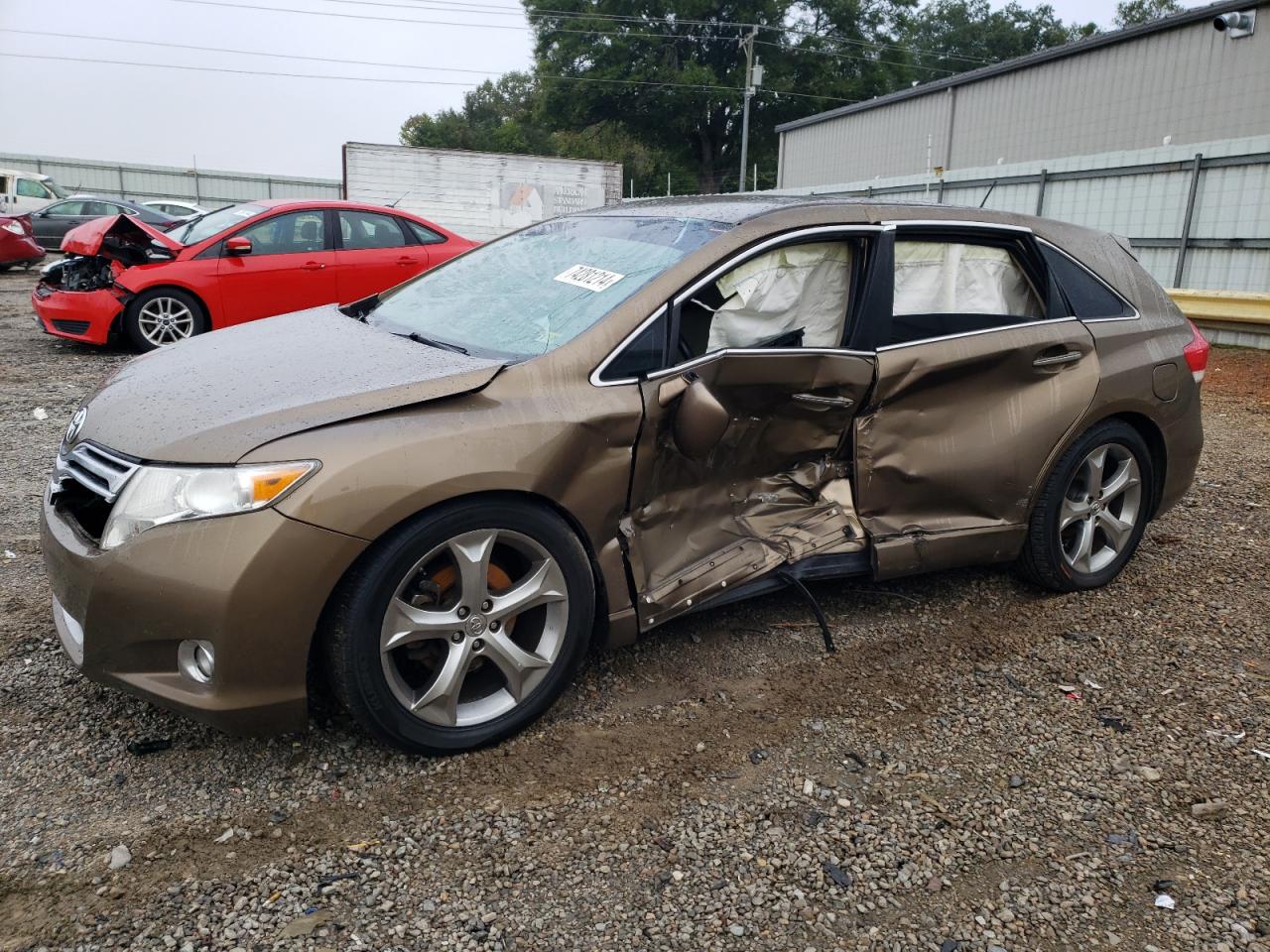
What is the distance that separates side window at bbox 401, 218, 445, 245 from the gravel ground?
6.71 meters

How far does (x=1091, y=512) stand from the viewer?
4039mm

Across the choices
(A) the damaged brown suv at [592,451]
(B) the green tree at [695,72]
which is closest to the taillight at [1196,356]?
(A) the damaged brown suv at [592,451]

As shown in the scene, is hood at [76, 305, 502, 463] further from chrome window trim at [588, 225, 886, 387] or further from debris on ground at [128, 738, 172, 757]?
debris on ground at [128, 738, 172, 757]

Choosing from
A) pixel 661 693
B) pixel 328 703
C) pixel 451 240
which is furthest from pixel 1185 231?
Answer: pixel 328 703

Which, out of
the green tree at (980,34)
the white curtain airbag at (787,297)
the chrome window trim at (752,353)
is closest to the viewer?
the chrome window trim at (752,353)

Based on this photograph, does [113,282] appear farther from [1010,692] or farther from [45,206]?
[45,206]

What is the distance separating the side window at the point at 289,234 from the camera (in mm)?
9141

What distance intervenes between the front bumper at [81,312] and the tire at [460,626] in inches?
295

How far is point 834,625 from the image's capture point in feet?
12.3

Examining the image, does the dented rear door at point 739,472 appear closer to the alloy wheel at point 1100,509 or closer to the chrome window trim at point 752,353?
→ the chrome window trim at point 752,353

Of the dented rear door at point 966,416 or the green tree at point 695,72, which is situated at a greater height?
the green tree at point 695,72

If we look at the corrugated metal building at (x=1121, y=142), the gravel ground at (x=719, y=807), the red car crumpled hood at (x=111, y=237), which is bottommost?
the gravel ground at (x=719, y=807)

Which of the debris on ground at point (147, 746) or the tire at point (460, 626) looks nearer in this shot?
the tire at point (460, 626)

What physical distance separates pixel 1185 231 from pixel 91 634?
44.2 feet
